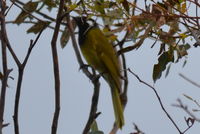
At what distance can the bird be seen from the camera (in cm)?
251

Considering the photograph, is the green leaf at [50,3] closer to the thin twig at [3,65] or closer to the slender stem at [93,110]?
the thin twig at [3,65]

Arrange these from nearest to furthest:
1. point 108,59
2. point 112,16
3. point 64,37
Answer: point 112,16, point 64,37, point 108,59

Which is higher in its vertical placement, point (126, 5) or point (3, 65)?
point (126, 5)

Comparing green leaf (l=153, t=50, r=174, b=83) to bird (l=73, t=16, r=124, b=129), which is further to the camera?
bird (l=73, t=16, r=124, b=129)

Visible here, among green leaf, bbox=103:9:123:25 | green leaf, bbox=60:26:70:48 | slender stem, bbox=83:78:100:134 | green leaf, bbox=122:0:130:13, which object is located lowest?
slender stem, bbox=83:78:100:134

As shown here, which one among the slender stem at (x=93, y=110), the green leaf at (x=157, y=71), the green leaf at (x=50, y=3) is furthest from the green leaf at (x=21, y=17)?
the slender stem at (x=93, y=110)

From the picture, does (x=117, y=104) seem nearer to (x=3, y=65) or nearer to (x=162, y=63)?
(x=162, y=63)

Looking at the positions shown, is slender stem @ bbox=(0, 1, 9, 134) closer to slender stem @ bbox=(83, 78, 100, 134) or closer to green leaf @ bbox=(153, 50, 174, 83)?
slender stem @ bbox=(83, 78, 100, 134)

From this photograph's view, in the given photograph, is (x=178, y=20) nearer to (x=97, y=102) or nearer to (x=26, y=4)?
(x=97, y=102)

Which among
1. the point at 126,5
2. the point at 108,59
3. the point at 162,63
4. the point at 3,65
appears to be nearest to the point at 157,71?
the point at 162,63

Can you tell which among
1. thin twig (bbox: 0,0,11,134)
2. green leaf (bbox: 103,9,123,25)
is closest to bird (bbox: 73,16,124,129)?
green leaf (bbox: 103,9,123,25)

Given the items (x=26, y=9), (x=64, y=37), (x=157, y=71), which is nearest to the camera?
(x=157, y=71)

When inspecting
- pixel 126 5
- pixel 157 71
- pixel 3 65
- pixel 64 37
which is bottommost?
pixel 3 65

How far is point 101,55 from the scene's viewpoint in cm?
271
